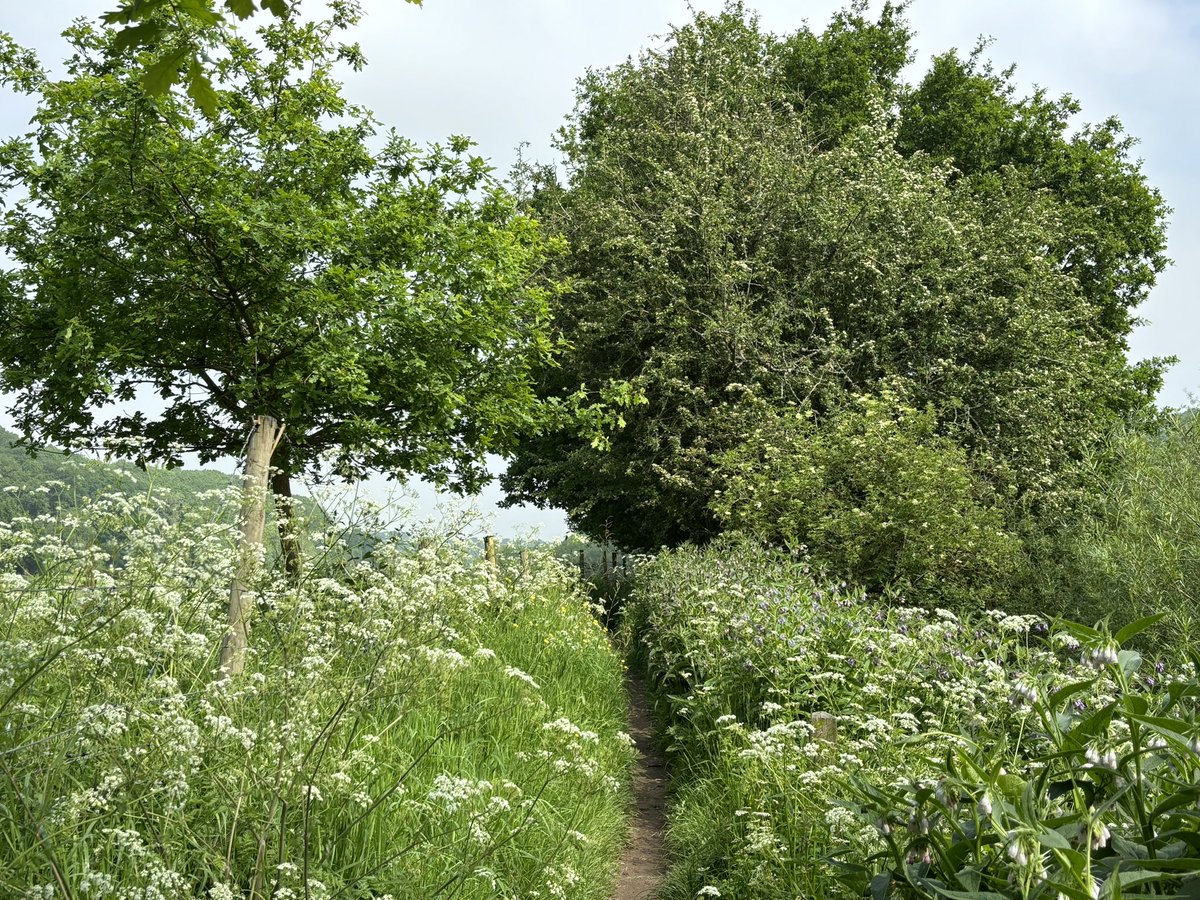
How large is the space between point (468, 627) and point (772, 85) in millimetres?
22708

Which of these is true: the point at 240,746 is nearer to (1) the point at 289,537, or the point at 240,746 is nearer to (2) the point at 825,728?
(1) the point at 289,537

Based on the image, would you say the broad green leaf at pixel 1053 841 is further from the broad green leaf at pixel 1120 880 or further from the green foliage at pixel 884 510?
the green foliage at pixel 884 510

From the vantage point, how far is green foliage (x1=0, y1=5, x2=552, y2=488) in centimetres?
1201

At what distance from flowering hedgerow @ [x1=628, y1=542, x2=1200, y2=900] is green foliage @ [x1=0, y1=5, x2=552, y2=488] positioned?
16.3 ft

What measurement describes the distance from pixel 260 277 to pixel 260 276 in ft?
0.04

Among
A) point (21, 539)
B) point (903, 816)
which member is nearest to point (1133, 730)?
point (903, 816)

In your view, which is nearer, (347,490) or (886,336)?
(347,490)

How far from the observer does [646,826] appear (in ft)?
25.5

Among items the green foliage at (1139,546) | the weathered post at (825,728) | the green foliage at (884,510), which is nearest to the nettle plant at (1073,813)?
the weathered post at (825,728)

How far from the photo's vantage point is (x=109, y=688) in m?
3.86

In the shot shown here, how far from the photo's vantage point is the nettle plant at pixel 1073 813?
8.25 feet

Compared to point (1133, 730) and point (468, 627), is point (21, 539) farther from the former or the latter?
point (1133, 730)

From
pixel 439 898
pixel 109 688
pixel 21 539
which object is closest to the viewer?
pixel 109 688

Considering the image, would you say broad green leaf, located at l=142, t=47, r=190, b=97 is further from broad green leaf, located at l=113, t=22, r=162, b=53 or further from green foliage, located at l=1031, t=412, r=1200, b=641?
green foliage, located at l=1031, t=412, r=1200, b=641
